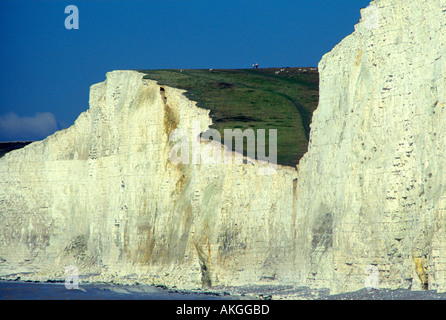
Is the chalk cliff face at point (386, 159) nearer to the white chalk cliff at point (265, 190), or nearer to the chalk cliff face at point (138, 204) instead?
the white chalk cliff at point (265, 190)

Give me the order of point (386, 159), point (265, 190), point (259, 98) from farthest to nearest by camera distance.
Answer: point (259, 98) < point (265, 190) < point (386, 159)

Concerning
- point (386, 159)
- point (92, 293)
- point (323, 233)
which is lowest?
point (92, 293)

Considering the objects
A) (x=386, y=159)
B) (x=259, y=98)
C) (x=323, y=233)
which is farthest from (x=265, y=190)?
(x=259, y=98)

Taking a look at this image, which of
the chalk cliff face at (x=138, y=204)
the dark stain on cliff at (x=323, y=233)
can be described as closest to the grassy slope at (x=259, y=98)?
the chalk cliff face at (x=138, y=204)

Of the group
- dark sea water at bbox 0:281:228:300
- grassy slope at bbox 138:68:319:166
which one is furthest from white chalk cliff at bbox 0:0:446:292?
grassy slope at bbox 138:68:319:166

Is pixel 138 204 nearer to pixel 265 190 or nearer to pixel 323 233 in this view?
pixel 265 190

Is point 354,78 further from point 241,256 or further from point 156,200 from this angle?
point 156,200
